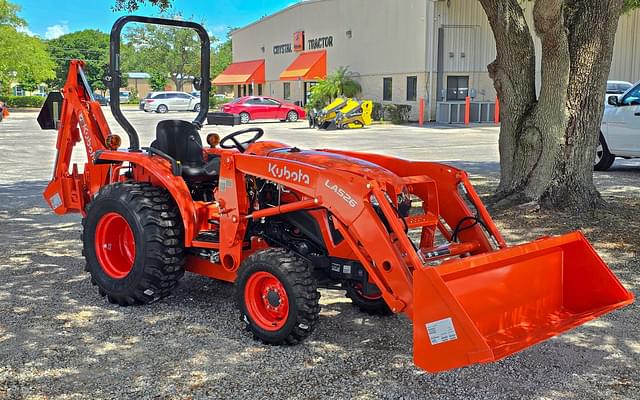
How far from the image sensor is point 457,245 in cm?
469

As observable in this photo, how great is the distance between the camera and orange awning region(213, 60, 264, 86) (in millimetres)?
47375

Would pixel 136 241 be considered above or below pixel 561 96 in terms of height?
below

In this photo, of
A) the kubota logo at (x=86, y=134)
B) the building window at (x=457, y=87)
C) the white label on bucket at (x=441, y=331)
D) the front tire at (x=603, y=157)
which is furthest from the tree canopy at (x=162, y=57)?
the white label on bucket at (x=441, y=331)

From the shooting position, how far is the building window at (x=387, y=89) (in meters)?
33.2

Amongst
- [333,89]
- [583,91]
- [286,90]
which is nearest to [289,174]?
[583,91]

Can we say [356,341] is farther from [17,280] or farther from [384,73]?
[384,73]

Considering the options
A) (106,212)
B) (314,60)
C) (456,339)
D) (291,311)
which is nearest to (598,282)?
(456,339)

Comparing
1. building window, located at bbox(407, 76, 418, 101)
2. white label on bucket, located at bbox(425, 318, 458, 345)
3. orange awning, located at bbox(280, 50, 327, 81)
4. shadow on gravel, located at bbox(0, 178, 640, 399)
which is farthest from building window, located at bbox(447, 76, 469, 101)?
white label on bucket, located at bbox(425, 318, 458, 345)

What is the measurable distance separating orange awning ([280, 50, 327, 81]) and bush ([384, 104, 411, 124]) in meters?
6.89

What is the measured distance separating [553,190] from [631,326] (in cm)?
384

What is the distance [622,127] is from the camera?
12672 millimetres

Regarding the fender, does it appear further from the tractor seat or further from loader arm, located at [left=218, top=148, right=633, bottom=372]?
loader arm, located at [left=218, top=148, right=633, bottom=372]

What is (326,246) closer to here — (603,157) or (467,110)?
(603,157)

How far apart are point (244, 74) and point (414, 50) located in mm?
19967
